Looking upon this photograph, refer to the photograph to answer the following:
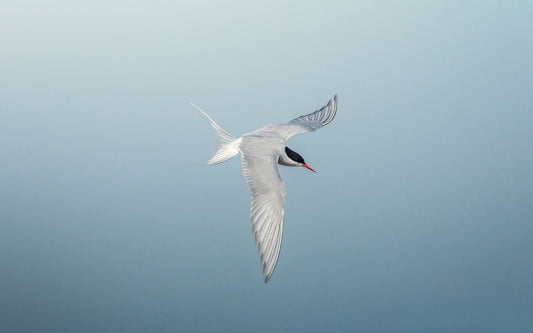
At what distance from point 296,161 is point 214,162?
231mm

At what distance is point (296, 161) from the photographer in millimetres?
1582

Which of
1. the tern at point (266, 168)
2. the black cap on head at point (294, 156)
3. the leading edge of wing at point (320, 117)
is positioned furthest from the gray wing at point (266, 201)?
the leading edge of wing at point (320, 117)

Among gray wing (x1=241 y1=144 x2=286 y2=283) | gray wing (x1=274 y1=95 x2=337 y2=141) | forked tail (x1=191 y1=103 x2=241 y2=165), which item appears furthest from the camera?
gray wing (x1=274 y1=95 x2=337 y2=141)

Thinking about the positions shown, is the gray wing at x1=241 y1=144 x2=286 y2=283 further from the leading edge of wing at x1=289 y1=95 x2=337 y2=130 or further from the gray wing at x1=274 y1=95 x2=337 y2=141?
the leading edge of wing at x1=289 y1=95 x2=337 y2=130

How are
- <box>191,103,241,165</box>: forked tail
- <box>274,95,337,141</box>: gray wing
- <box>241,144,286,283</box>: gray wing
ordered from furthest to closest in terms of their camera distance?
<box>274,95,337,141</box>: gray wing, <box>191,103,241,165</box>: forked tail, <box>241,144,286,283</box>: gray wing

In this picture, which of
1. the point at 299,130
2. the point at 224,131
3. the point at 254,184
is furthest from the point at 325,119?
the point at 254,184

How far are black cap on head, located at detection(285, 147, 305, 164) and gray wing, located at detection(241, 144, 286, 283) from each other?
4.2 inches

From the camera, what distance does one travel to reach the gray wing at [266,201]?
1315mm

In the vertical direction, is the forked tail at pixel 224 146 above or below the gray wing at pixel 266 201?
above

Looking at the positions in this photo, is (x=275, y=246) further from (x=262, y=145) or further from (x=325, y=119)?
(x=325, y=119)

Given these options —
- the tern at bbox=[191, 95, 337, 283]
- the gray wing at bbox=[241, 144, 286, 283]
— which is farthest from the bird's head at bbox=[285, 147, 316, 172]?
the gray wing at bbox=[241, 144, 286, 283]

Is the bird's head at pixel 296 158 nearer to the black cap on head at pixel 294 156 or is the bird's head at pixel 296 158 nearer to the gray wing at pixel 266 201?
the black cap on head at pixel 294 156

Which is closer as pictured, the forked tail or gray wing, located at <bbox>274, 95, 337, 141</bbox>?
the forked tail

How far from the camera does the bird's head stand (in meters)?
1.55
